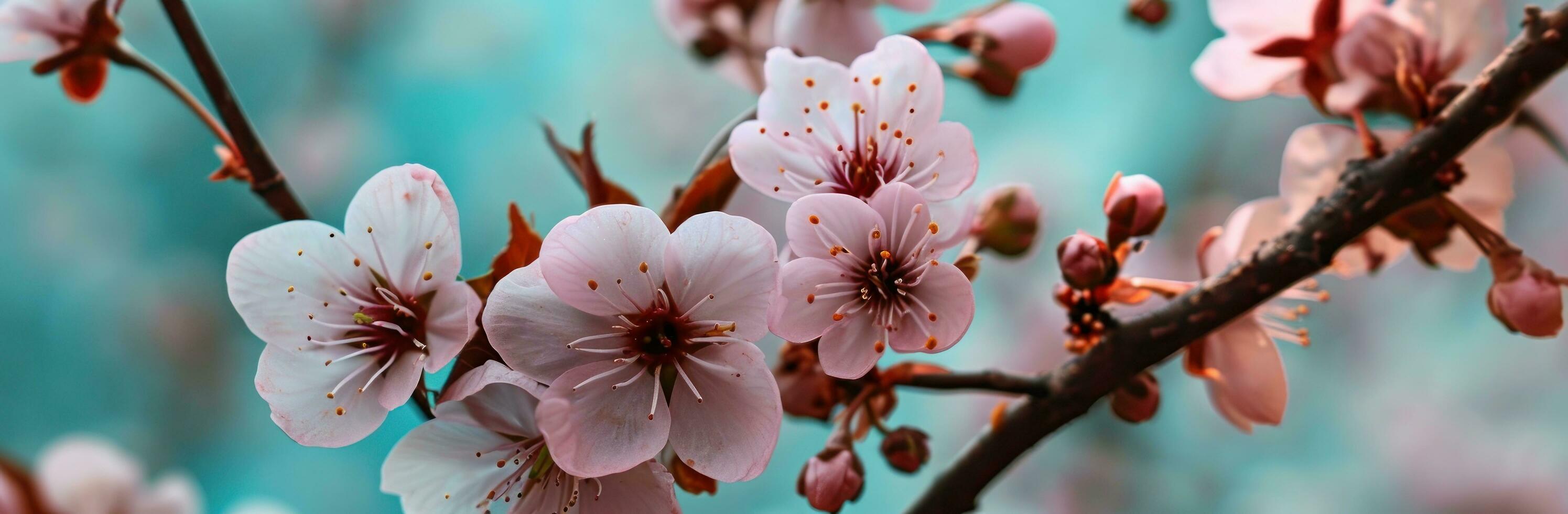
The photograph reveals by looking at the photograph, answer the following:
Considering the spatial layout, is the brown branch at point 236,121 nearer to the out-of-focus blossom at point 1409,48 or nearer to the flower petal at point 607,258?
the flower petal at point 607,258

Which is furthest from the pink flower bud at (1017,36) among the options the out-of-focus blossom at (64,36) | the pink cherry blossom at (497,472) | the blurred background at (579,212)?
the out-of-focus blossom at (64,36)

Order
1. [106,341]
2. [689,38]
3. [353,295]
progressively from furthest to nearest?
1. [106,341]
2. [689,38]
3. [353,295]

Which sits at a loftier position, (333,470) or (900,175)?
(900,175)

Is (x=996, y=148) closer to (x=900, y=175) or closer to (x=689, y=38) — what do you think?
(x=689, y=38)

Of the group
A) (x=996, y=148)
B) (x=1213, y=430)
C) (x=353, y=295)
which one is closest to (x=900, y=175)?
(x=353, y=295)

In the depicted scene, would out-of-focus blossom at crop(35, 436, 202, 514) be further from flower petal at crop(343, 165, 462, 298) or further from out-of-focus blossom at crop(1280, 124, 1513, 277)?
out-of-focus blossom at crop(1280, 124, 1513, 277)

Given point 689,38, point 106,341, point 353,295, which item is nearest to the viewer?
point 353,295
